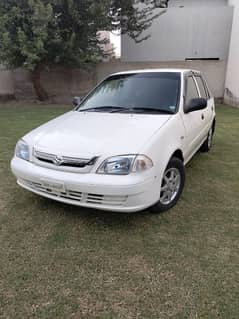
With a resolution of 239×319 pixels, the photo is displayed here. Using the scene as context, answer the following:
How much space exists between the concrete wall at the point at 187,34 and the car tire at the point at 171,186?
12360mm

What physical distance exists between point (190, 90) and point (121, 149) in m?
1.93

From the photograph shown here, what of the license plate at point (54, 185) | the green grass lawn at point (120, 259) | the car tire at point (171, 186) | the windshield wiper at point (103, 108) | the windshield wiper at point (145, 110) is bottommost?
the green grass lawn at point (120, 259)

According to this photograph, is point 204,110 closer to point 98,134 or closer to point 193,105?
point 193,105

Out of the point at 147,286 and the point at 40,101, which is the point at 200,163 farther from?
the point at 40,101

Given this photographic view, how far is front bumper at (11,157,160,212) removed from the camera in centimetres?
250

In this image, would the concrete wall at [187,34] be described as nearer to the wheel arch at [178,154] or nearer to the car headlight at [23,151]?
the wheel arch at [178,154]

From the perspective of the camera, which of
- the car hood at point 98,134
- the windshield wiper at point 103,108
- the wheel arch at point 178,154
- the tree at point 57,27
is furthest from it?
the tree at point 57,27

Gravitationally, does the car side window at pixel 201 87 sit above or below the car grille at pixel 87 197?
above

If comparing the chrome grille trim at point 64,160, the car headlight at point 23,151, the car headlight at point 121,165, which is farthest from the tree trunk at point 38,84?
the car headlight at point 121,165

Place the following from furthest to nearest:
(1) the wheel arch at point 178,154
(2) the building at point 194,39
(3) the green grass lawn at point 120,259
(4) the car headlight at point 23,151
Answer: (2) the building at point 194,39 → (1) the wheel arch at point 178,154 → (4) the car headlight at point 23,151 → (3) the green grass lawn at point 120,259

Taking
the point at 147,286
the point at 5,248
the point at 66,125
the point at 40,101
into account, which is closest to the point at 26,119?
the point at 40,101

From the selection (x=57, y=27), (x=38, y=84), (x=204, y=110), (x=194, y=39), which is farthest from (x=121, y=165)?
(x=194, y=39)

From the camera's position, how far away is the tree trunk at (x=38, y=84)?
39.8 feet

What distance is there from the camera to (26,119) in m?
8.94
